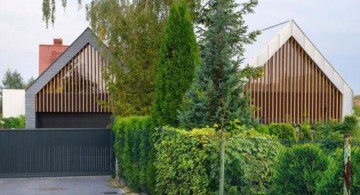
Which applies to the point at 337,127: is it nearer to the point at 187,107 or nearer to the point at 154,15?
the point at 154,15

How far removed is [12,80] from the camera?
74.6 m

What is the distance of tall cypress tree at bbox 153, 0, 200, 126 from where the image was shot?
955 cm

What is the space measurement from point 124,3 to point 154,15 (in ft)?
4.68

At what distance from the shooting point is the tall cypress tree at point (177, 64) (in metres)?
9.55

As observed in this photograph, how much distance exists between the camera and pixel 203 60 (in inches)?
359

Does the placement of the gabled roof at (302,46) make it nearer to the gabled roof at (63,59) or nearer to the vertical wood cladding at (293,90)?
the vertical wood cladding at (293,90)

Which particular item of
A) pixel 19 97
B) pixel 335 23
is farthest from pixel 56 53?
pixel 335 23

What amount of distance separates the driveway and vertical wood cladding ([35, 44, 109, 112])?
29.6 feet

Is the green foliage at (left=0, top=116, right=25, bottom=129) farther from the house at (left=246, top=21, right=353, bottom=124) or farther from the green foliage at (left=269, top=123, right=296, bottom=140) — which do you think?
the green foliage at (left=269, top=123, right=296, bottom=140)

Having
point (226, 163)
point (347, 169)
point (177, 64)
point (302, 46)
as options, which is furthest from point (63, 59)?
point (347, 169)

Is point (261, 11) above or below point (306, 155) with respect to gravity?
above

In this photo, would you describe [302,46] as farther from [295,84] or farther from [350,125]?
[350,125]

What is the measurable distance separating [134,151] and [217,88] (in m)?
3.91

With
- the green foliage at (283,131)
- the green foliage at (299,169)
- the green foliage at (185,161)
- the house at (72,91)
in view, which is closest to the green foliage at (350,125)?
the green foliage at (283,131)
